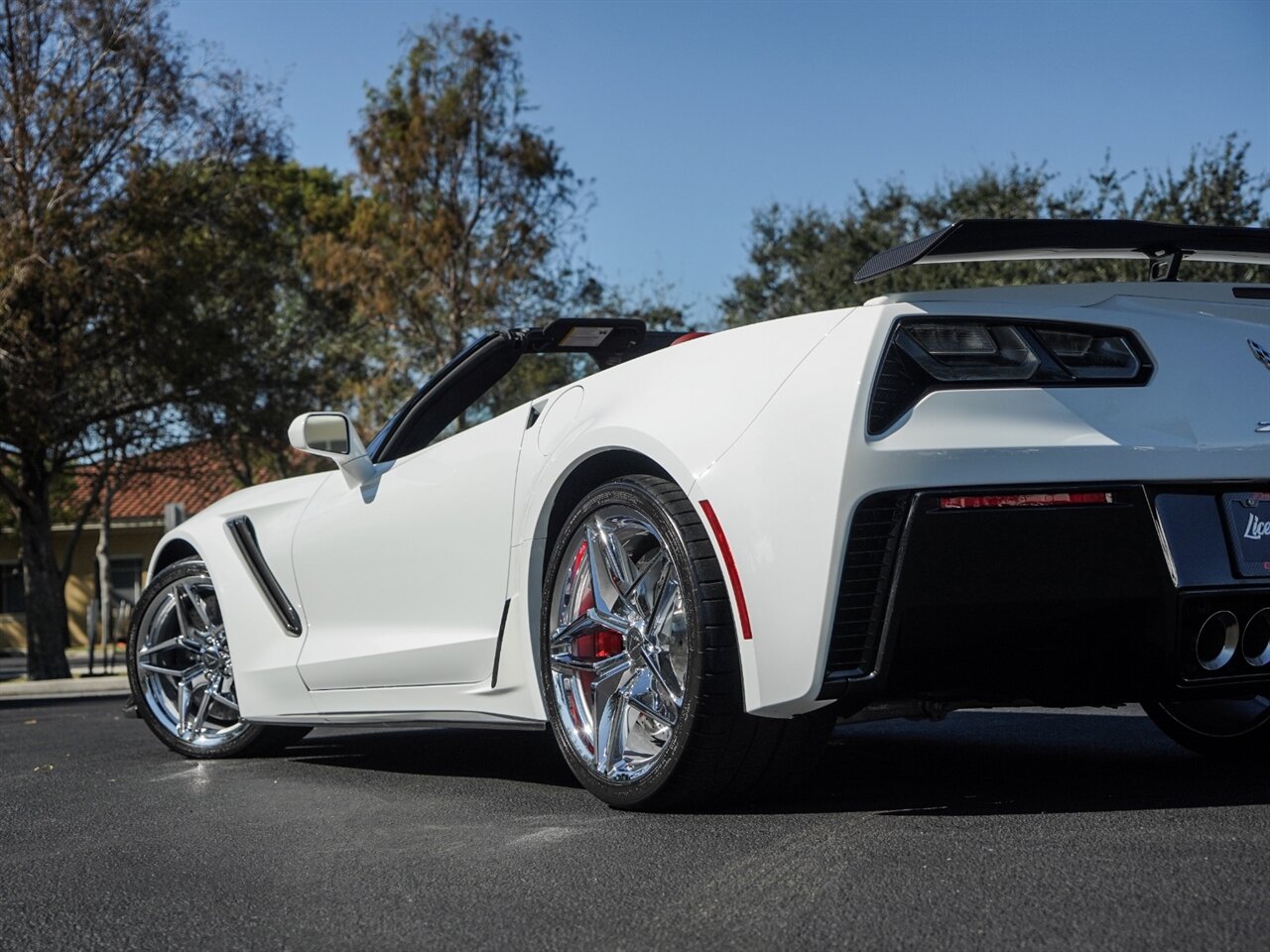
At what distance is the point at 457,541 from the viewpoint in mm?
4426

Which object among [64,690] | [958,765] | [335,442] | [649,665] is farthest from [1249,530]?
[64,690]

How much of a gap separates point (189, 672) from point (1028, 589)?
12.2ft

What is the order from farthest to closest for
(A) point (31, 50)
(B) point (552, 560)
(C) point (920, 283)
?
Answer: (C) point (920, 283) < (A) point (31, 50) < (B) point (552, 560)

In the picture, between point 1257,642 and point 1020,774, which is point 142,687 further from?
point 1257,642

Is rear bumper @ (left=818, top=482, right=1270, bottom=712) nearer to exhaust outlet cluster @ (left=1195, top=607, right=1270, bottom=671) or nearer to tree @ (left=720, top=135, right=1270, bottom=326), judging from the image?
exhaust outlet cluster @ (left=1195, top=607, right=1270, bottom=671)

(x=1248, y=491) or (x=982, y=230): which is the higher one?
(x=982, y=230)

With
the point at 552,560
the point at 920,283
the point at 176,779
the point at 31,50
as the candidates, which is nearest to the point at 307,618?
the point at 176,779

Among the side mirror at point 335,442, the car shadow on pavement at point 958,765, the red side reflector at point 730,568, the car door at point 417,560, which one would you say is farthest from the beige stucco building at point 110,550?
the red side reflector at point 730,568

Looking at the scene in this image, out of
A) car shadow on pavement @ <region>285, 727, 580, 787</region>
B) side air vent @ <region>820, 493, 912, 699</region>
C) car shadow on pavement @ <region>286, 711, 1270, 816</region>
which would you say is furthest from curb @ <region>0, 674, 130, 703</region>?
side air vent @ <region>820, 493, 912, 699</region>

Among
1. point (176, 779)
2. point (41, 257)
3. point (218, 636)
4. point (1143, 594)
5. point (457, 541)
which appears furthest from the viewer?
point (41, 257)

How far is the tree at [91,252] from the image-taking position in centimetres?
1983

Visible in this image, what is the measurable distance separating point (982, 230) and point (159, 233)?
19.3 meters

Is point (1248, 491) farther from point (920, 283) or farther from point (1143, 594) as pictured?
point (920, 283)

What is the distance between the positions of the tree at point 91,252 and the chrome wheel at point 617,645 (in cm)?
1729
